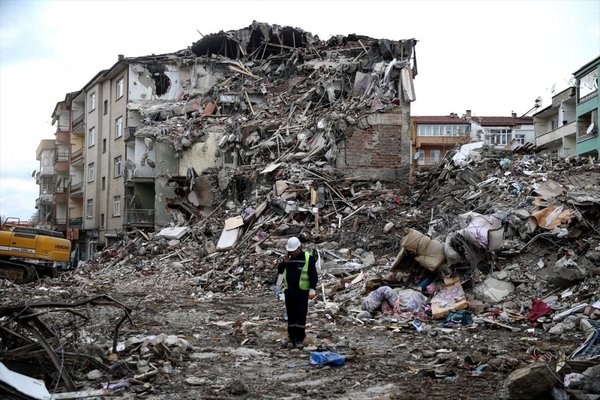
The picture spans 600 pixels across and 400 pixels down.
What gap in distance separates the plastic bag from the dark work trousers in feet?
2.83

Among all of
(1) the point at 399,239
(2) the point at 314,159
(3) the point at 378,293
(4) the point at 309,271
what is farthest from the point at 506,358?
(2) the point at 314,159

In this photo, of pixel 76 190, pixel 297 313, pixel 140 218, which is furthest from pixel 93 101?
pixel 297 313

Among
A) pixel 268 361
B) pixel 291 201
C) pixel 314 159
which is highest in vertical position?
pixel 314 159

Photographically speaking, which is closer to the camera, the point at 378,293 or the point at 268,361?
the point at 268,361

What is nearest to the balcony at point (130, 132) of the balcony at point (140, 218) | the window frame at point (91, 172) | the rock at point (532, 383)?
the balcony at point (140, 218)

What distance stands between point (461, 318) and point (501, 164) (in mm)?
8230

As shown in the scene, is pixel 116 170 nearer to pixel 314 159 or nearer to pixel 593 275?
pixel 314 159

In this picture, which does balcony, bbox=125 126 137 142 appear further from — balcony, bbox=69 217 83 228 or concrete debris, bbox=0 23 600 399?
balcony, bbox=69 217 83 228

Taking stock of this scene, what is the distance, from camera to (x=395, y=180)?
22.1 meters

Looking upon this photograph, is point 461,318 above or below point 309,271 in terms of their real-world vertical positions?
below

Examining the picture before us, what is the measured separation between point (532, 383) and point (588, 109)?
3583 centimetres

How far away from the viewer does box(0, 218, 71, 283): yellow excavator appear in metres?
18.8

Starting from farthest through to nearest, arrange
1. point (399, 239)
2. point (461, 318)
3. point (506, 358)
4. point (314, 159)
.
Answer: point (314, 159) → point (399, 239) → point (461, 318) → point (506, 358)

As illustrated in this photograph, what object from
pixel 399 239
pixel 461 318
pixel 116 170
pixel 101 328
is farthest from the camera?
pixel 116 170
